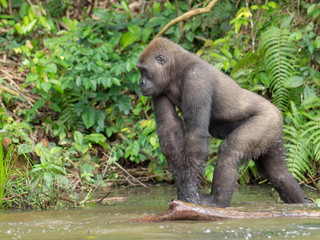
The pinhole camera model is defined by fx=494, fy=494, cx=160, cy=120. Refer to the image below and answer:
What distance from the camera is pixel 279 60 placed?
732 centimetres

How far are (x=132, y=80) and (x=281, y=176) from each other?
10.4ft

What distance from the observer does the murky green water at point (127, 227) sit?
3.26 metres

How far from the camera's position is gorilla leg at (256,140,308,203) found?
17.3 ft

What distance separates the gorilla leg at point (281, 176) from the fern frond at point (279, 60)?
2064 millimetres

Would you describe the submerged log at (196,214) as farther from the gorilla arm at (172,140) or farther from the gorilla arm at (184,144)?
the gorilla arm at (172,140)

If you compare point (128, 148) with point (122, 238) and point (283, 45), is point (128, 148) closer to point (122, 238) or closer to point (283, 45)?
point (283, 45)

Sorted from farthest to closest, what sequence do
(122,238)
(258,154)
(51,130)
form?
(51,130) < (258,154) < (122,238)

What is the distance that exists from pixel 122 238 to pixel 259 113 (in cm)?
244

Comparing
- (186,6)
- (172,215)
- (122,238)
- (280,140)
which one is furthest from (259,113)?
(186,6)

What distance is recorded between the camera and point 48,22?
8.95 metres

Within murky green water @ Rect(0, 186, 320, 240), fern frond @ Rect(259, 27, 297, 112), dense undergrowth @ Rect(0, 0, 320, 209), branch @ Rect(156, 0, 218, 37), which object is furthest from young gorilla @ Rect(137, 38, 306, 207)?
branch @ Rect(156, 0, 218, 37)

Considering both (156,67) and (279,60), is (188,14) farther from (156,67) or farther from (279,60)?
(156,67)

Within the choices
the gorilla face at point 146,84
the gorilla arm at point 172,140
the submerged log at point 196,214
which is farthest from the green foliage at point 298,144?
the submerged log at point 196,214

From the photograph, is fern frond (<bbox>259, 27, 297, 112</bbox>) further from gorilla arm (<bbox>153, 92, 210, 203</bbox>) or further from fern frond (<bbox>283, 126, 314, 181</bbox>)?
gorilla arm (<bbox>153, 92, 210, 203</bbox>)
